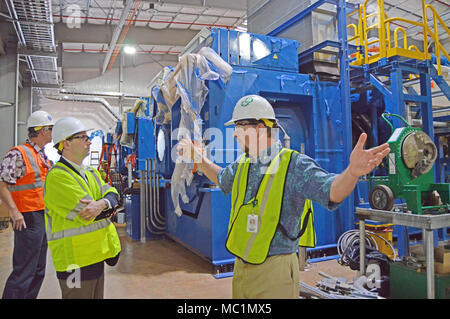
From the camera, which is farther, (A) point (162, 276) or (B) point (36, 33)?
(B) point (36, 33)

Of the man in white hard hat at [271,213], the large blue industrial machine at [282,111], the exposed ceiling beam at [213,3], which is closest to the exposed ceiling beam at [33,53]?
the exposed ceiling beam at [213,3]

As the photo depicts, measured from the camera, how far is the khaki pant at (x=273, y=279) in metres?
1.69

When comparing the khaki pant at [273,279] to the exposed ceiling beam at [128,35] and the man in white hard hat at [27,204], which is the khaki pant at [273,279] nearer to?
the man in white hard hat at [27,204]

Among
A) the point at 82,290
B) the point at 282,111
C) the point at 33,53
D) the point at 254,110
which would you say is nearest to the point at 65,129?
the point at 82,290

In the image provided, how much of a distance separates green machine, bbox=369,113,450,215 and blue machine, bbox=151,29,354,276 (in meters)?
1.48

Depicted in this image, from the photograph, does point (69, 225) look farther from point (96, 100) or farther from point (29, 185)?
Result: point (96, 100)

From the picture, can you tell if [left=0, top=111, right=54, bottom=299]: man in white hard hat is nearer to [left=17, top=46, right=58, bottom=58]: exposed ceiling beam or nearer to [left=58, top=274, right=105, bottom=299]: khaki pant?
[left=58, top=274, right=105, bottom=299]: khaki pant

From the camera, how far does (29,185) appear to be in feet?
10.3

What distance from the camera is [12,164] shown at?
3.01 metres

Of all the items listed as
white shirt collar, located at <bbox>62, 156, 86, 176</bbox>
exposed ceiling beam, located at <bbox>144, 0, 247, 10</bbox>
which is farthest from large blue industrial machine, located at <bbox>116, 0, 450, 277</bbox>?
exposed ceiling beam, located at <bbox>144, 0, 247, 10</bbox>

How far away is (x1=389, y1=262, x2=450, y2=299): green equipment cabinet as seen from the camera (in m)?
2.86

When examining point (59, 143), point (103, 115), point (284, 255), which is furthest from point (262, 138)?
point (103, 115)

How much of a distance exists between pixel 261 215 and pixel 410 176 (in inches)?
94.5
